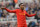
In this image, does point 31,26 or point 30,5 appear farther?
point 30,5

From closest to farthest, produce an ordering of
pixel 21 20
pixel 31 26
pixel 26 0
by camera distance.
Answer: pixel 21 20, pixel 31 26, pixel 26 0

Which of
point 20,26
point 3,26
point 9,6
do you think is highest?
point 9,6

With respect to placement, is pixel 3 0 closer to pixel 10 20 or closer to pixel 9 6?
pixel 9 6

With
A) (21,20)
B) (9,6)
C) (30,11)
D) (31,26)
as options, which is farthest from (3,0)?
(21,20)

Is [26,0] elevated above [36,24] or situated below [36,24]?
above

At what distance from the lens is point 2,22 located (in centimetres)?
484

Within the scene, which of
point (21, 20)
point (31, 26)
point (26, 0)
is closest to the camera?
point (21, 20)

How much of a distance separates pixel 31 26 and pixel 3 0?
149 centimetres

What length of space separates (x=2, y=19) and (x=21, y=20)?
1.65m

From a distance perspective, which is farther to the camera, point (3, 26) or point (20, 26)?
point (3, 26)

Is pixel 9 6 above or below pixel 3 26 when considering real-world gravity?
above

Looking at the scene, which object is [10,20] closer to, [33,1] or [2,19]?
[2,19]

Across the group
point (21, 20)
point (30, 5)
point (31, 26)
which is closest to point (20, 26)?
point (21, 20)

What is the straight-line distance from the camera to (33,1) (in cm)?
504
